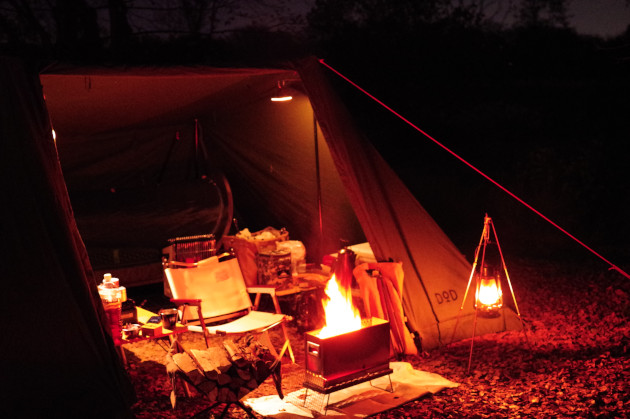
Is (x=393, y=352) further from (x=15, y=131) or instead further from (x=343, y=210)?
(x=15, y=131)

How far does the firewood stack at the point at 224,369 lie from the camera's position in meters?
3.47

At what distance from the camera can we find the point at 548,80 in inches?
690

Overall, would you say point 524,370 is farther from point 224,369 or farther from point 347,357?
point 224,369

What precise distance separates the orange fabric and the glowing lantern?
0.58m

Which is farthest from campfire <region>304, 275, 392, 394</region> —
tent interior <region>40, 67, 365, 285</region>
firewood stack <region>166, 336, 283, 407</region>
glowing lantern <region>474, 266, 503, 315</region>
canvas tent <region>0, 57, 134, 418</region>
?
tent interior <region>40, 67, 365, 285</region>

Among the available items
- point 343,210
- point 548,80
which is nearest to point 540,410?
point 343,210

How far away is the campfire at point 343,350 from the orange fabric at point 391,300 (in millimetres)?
636

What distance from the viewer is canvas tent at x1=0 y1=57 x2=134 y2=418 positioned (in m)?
3.53

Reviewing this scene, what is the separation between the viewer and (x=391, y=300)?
4809 mm

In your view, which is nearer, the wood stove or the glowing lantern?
the wood stove

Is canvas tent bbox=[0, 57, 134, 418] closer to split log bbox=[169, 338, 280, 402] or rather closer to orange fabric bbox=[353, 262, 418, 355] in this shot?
split log bbox=[169, 338, 280, 402]

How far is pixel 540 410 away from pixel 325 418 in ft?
4.20

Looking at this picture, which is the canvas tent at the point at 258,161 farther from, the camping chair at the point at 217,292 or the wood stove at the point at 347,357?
the camping chair at the point at 217,292

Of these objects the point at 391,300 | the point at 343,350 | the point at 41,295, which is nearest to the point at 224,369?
the point at 343,350
